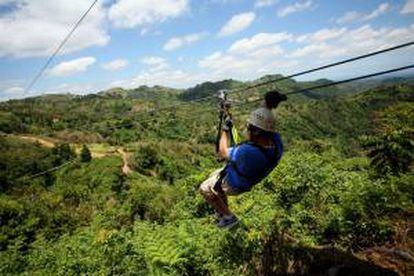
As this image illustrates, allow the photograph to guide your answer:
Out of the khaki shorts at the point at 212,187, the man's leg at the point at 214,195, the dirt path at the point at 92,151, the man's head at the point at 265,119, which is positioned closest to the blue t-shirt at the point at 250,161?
the man's head at the point at 265,119

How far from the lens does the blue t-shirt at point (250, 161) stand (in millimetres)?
5266

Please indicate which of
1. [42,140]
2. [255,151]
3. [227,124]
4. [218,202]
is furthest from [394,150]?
[42,140]

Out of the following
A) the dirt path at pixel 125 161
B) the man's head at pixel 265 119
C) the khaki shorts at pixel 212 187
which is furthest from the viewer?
the dirt path at pixel 125 161

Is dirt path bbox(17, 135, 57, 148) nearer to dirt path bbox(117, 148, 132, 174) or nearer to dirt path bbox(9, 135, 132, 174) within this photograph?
dirt path bbox(9, 135, 132, 174)

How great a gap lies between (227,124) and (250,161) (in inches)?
29.9

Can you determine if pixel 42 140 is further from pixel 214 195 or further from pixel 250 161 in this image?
pixel 250 161

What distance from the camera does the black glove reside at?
5680 millimetres

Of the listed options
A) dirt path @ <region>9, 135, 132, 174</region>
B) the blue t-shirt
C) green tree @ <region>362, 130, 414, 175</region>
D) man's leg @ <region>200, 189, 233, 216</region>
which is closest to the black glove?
the blue t-shirt

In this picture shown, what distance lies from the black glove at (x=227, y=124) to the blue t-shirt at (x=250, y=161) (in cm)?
36

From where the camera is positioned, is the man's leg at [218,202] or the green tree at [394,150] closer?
the man's leg at [218,202]

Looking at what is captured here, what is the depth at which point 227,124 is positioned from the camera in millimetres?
5723

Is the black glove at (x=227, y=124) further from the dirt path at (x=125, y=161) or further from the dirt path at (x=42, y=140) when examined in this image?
the dirt path at (x=42, y=140)

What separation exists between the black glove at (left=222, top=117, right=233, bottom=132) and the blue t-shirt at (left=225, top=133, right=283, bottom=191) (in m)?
0.36

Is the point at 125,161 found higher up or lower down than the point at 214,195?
lower down
